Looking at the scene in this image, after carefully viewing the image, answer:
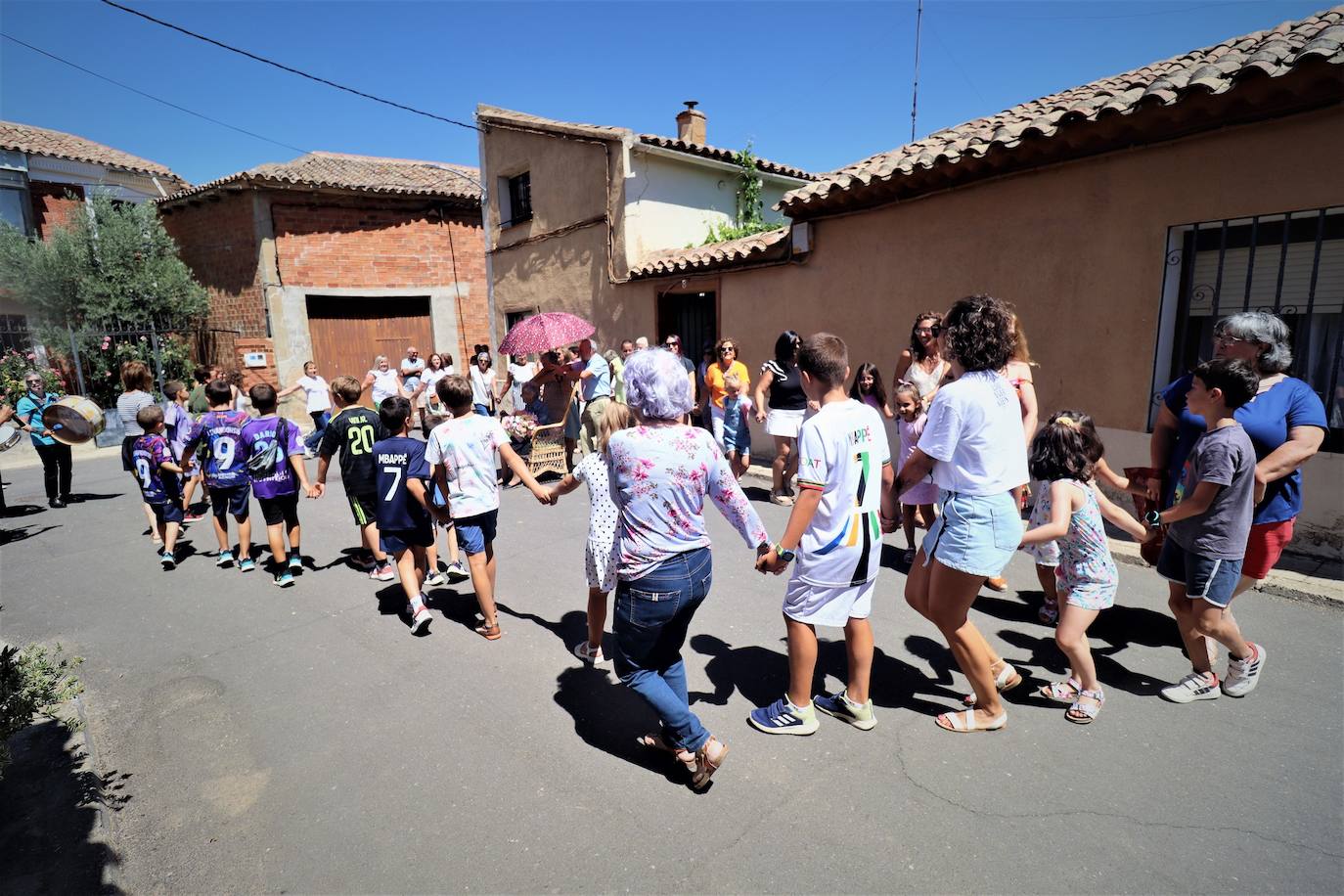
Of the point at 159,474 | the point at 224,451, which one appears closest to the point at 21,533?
the point at 159,474

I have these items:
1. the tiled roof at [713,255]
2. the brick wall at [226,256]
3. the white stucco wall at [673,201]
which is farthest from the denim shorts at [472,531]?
the brick wall at [226,256]

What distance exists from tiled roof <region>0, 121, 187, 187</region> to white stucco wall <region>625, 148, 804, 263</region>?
1473 centimetres

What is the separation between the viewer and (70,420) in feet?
23.6

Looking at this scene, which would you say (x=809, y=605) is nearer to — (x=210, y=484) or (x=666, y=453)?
(x=666, y=453)

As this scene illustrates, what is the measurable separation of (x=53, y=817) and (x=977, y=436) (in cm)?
390

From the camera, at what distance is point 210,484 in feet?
16.6

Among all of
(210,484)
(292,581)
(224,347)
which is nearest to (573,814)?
(292,581)

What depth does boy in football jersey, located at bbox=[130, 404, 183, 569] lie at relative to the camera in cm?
560

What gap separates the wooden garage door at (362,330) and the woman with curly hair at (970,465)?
1585 cm

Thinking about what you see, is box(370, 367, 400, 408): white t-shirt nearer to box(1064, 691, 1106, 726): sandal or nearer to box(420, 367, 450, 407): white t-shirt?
box(420, 367, 450, 407): white t-shirt

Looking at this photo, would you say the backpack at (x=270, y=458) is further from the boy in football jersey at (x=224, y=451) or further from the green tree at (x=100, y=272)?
the green tree at (x=100, y=272)

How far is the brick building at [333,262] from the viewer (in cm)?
1484

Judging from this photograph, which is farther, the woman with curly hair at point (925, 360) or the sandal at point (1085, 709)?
the woman with curly hair at point (925, 360)

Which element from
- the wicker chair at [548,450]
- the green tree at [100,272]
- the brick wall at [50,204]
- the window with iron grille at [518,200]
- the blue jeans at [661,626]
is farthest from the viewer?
the brick wall at [50,204]
